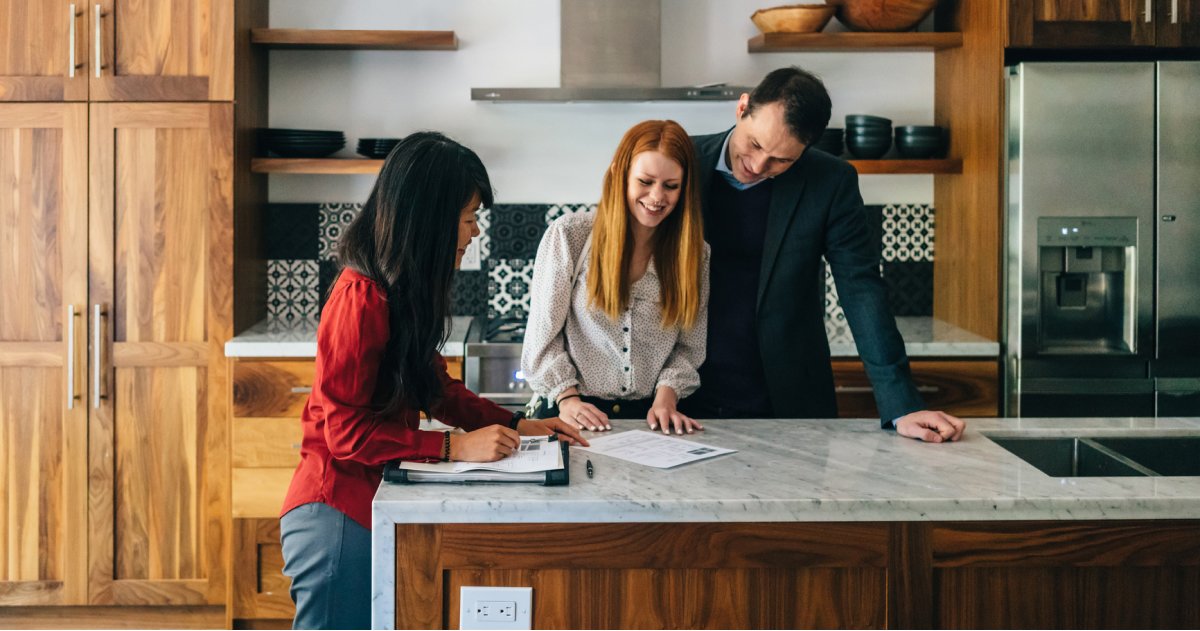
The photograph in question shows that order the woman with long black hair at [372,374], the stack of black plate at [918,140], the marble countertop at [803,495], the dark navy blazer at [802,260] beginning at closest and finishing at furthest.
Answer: the marble countertop at [803,495] → the woman with long black hair at [372,374] → the dark navy blazer at [802,260] → the stack of black plate at [918,140]

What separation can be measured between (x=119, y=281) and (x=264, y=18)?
3.54 feet

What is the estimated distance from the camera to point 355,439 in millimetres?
1676

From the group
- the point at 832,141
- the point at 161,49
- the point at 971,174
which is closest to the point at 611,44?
the point at 832,141

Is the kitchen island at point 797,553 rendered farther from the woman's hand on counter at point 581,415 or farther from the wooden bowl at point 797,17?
the wooden bowl at point 797,17

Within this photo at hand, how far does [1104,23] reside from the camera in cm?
335

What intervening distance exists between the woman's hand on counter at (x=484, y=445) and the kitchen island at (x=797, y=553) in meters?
0.11

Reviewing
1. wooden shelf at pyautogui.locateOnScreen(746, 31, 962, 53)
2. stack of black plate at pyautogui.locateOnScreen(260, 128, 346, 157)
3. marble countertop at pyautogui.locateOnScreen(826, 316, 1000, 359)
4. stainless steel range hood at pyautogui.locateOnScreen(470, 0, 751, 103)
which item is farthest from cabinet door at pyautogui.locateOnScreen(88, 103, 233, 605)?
marble countertop at pyautogui.locateOnScreen(826, 316, 1000, 359)

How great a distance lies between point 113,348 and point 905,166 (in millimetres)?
2625

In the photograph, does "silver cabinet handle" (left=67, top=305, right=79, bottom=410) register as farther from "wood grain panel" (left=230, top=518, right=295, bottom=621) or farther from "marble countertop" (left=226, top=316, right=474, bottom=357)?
"wood grain panel" (left=230, top=518, right=295, bottom=621)

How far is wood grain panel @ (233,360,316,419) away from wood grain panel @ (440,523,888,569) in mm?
1820

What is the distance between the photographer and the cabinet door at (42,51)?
3.32 metres

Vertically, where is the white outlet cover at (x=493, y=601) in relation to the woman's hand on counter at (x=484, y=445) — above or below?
below

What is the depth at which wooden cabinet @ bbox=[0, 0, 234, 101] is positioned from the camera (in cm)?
333

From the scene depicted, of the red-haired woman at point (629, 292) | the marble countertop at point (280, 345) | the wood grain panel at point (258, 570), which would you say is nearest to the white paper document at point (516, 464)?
the red-haired woman at point (629, 292)
